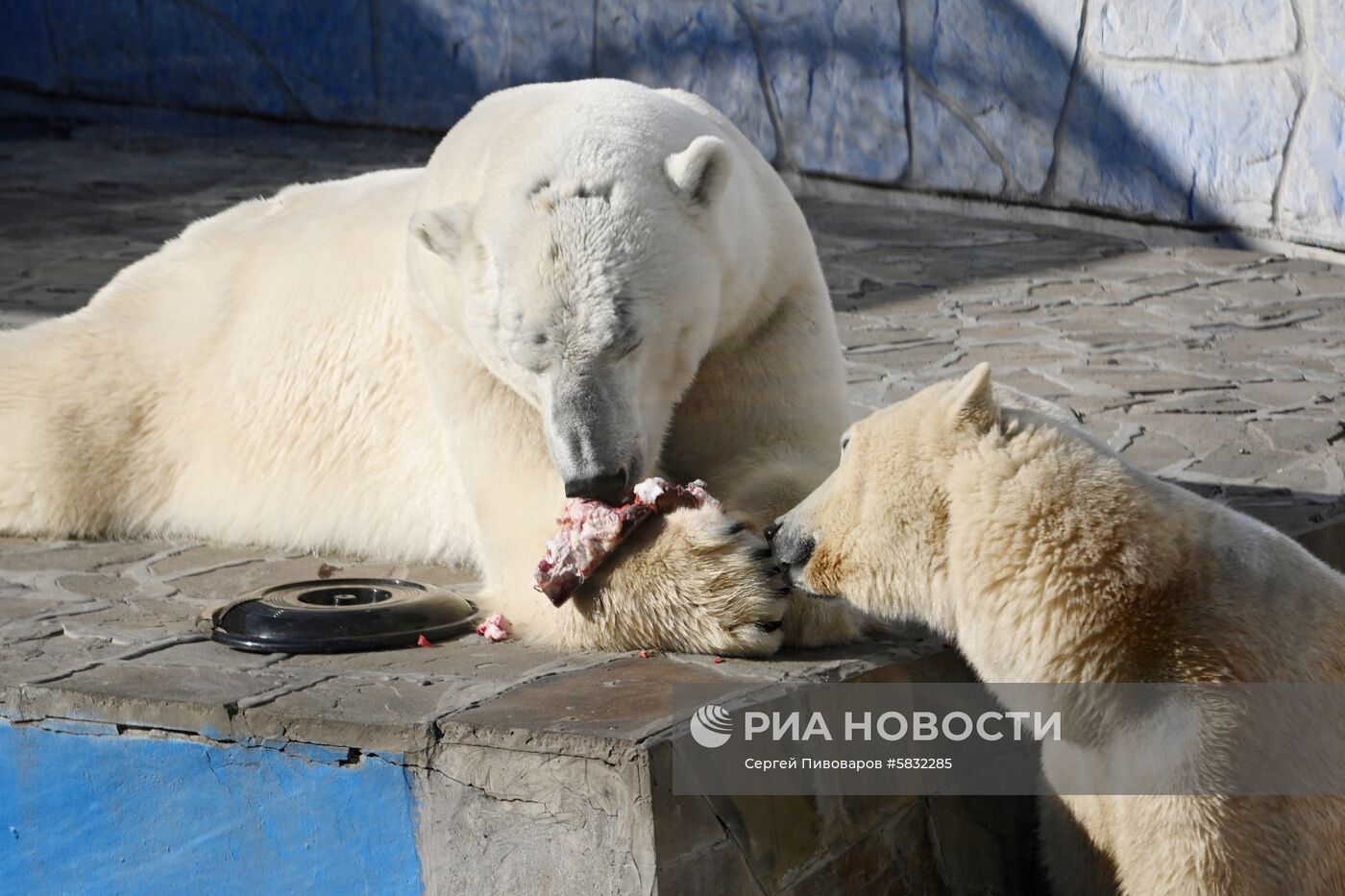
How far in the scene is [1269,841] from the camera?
2.02 meters

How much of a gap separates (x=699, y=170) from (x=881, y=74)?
6228 mm

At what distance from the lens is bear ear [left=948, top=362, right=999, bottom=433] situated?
85.8 inches

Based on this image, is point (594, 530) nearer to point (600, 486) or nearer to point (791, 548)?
point (600, 486)

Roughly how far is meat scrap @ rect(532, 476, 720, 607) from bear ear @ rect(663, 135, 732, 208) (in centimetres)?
45

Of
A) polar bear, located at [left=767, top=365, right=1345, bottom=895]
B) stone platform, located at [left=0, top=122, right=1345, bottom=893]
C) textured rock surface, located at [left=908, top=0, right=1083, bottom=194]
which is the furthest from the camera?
textured rock surface, located at [left=908, top=0, right=1083, bottom=194]

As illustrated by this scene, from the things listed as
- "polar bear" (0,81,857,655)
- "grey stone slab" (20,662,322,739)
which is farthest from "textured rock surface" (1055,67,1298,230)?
"grey stone slab" (20,662,322,739)

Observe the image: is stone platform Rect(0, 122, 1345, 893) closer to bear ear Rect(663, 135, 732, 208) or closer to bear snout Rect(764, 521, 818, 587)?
bear snout Rect(764, 521, 818, 587)

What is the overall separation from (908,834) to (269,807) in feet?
3.21

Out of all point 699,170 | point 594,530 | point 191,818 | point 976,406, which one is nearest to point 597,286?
point 699,170

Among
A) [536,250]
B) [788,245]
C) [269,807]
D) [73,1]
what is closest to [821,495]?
[536,250]

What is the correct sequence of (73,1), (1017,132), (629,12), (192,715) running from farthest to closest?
1. (73,1)
2. (629,12)
3. (1017,132)
4. (192,715)

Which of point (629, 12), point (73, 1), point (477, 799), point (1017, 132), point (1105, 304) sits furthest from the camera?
point (73, 1)

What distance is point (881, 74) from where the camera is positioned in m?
8.49

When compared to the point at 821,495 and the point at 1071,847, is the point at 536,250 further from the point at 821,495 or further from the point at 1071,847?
the point at 1071,847
